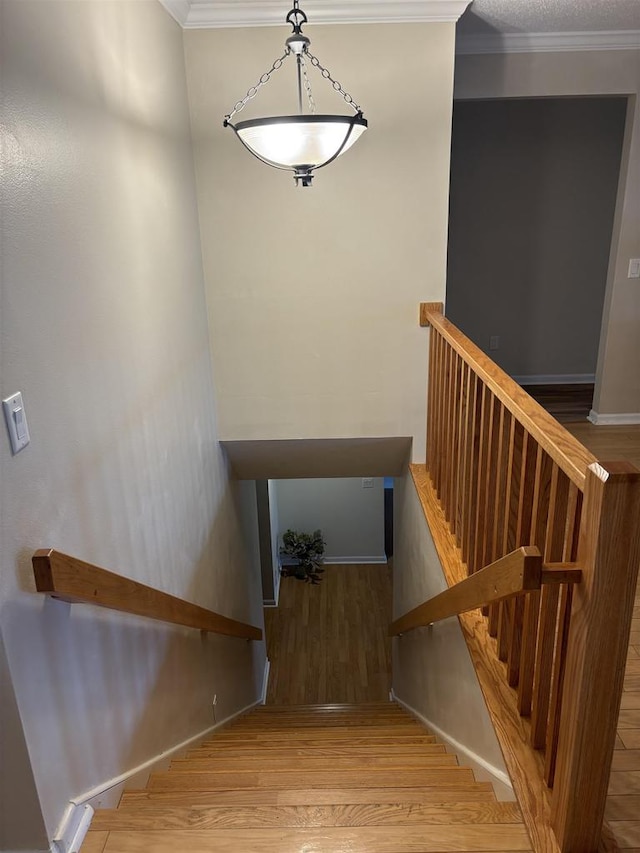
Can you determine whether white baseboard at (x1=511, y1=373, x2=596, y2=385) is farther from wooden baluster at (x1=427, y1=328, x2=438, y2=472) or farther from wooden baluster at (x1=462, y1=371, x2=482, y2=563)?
wooden baluster at (x1=462, y1=371, x2=482, y2=563)

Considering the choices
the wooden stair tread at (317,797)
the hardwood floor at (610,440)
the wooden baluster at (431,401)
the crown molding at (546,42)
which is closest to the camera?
the wooden stair tread at (317,797)

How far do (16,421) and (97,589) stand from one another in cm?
52

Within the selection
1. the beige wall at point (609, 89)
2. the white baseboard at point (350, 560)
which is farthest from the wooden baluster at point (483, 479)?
the white baseboard at point (350, 560)

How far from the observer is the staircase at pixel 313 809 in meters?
1.56

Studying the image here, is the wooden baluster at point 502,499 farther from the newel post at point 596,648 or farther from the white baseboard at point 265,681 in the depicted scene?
the white baseboard at point 265,681

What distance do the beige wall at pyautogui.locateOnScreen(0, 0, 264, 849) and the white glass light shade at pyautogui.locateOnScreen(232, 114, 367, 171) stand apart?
46 cm

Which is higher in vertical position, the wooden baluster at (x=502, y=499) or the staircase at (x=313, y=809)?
the wooden baluster at (x=502, y=499)

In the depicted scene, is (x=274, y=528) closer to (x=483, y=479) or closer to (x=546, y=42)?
(x=483, y=479)

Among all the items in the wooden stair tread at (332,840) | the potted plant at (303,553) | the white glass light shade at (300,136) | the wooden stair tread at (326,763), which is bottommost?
the potted plant at (303,553)

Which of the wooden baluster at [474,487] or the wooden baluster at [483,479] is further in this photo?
the wooden baluster at [474,487]

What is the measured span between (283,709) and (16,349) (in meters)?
4.28

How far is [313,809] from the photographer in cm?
172

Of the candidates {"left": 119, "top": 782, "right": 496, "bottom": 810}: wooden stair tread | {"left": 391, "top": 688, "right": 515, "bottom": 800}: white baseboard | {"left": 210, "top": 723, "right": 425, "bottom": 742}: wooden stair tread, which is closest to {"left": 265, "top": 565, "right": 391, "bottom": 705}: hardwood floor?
{"left": 210, "top": 723, "right": 425, "bottom": 742}: wooden stair tread

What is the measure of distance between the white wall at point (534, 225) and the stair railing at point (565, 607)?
3.50 m
